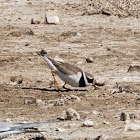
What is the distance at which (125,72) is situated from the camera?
1131cm

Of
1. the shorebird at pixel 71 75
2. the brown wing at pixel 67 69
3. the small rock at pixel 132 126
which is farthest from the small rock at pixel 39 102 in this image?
the small rock at pixel 132 126

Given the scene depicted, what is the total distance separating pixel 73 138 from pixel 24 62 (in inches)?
176

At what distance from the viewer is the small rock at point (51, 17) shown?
47.0ft

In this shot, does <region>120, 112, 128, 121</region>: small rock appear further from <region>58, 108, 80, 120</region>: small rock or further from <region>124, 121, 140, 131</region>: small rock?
<region>58, 108, 80, 120</region>: small rock

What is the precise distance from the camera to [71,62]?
12.1 metres

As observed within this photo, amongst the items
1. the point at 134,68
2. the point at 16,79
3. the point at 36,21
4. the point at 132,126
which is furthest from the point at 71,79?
the point at 36,21

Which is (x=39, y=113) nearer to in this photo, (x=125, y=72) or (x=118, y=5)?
(x=125, y=72)

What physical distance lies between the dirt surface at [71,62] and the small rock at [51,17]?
10 centimetres

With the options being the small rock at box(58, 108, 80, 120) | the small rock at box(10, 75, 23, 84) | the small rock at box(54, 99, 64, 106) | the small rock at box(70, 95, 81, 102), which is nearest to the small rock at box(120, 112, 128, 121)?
the small rock at box(58, 108, 80, 120)

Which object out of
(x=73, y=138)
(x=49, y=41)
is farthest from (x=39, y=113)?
(x=49, y=41)

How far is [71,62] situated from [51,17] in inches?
106

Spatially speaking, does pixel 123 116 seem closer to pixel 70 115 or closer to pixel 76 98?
pixel 70 115

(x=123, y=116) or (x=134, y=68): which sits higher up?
(x=123, y=116)

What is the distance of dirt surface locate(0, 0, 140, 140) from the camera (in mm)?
8461
